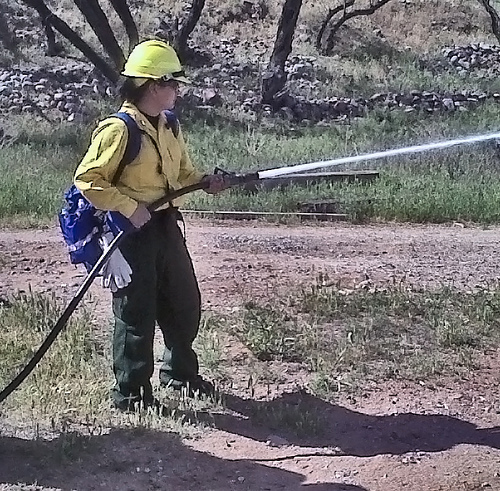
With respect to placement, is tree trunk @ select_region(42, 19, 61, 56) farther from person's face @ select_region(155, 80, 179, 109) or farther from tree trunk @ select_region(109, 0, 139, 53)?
person's face @ select_region(155, 80, 179, 109)

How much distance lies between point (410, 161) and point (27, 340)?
7742 mm

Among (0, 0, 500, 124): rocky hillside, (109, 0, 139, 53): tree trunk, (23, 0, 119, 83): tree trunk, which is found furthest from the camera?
(0, 0, 500, 124): rocky hillside

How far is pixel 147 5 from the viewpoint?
31.5m

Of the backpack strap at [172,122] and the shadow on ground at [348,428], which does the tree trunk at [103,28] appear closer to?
the backpack strap at [172,122]

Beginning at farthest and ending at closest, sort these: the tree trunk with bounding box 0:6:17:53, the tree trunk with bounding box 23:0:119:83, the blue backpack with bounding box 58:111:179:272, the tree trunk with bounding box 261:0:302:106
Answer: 1. the tree trunk with bounding box 0:6:17:53
2. the tree trunk with bounding box 261:0:302:106
3. the tree trunk with bounding box 23:0:119:83
4. the blue backpack with bounding box 58:111:179:272

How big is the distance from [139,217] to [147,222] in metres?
0.16

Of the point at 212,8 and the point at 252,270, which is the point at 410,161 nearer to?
the point at 252,270

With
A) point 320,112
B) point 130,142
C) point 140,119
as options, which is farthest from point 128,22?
point 130,142

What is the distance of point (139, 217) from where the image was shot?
4.70 metres

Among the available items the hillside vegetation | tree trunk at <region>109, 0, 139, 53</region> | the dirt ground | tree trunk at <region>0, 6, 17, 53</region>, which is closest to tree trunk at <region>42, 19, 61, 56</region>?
the hillside vegetation

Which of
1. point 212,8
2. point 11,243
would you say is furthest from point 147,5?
point 11,243

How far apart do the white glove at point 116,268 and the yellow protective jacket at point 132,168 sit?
0.23 m

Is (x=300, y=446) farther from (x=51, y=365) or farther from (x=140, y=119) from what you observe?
(x=140, y=119)

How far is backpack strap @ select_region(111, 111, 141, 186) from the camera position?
4.70 meters
